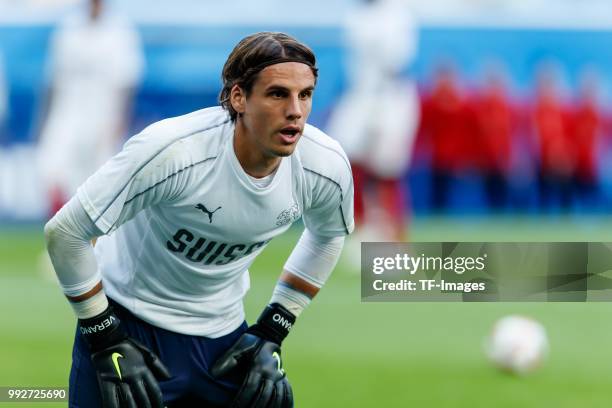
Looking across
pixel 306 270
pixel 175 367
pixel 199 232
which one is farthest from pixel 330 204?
pixel 175 367

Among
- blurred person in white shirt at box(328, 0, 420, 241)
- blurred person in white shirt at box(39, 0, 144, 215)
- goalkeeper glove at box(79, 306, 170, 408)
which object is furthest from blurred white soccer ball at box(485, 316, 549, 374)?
blurred person in white shirt at box(39, 0, 144, 215)

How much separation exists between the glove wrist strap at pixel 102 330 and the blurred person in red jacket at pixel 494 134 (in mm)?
11466

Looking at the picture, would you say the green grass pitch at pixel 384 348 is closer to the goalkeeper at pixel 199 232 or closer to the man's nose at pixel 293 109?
the goalkeeper at pixel 199 232

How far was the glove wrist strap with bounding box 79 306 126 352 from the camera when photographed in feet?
13.3

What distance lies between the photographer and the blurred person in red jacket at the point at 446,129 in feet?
49.6

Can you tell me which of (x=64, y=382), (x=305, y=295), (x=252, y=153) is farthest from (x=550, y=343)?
(x=252, y=153)

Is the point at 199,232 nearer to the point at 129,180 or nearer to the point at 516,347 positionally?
the point at 129,180

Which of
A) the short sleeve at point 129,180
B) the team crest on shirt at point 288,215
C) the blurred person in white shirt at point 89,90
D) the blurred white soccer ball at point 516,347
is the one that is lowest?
the short sleeve at point 129,180

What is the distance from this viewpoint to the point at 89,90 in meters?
11.8

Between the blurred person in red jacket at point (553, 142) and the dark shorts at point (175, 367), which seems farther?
the blurred person in red jacket at point (553, 142)

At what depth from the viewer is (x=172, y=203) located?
402 cm

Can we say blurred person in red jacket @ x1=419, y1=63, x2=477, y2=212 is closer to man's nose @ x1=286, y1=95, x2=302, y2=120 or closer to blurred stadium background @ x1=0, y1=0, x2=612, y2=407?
blurred stadium background @ x1=0, y1=0, x2=612, y2=407

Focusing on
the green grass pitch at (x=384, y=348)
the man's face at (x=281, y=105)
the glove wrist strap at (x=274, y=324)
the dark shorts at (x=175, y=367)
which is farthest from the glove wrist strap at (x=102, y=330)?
the green grass pitch at (x=384, y=348)

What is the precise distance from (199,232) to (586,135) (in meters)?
12.0
